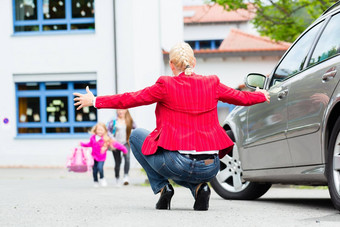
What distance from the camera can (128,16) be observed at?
Result: 76.4 ft

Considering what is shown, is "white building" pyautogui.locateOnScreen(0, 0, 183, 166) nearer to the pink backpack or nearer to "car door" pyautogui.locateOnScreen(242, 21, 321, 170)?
the pink backpack

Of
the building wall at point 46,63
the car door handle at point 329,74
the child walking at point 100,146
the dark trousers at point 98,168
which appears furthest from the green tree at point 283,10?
the car door handle at point 329,74

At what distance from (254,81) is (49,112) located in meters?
17.0

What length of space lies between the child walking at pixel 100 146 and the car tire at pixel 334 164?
Answer: 819cm

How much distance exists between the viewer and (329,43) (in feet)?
20.8

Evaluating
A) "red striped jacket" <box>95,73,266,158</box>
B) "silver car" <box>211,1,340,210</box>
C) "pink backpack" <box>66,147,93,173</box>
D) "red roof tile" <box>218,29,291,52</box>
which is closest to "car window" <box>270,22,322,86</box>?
"silver car" <box>211,1,340,210</box>

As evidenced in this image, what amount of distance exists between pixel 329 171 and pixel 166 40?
23.0m

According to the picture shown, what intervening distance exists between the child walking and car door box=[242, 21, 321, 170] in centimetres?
630

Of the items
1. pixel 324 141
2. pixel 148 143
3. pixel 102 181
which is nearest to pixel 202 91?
pixel 148 143

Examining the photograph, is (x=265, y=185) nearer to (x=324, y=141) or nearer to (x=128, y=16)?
(x=324, y=141)

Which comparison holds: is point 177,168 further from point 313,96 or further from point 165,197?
point 313,96

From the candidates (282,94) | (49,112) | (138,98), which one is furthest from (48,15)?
(138,98)

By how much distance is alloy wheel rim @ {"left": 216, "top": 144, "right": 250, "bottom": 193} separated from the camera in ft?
26.9

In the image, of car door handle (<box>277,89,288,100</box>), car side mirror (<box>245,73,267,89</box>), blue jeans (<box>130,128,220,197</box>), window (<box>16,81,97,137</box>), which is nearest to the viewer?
blue jeans (<box>130,128,220,197</box>)
